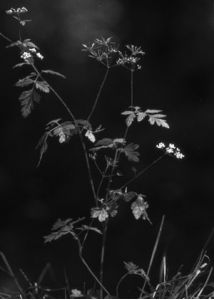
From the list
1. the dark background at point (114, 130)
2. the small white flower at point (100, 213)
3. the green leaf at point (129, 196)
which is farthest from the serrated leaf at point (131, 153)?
the dark background at point (114, 130)

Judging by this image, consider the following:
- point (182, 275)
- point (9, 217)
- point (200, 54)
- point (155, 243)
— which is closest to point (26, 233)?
point (9, 217)

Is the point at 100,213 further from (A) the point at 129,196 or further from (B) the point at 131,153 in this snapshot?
(B) the point at 131,153

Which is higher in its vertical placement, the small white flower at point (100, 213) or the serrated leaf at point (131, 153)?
the serrated leaf at point (131, 153)

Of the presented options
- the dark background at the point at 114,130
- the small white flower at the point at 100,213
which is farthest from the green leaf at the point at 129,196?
the dark background at the point at 114,130

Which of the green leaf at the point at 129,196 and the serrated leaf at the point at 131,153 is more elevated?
the serrated leaf at the point at 131,153

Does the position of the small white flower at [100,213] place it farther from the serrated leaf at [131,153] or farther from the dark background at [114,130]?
the dark background at [114,130]

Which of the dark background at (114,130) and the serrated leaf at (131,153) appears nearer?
the serrated leaf at (131,153)

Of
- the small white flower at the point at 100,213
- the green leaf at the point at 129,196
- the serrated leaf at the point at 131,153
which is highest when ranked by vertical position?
the serrated leaf at the point at 131,153

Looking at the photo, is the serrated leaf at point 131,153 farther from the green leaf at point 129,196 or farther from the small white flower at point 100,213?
the small white flower at point 100,213

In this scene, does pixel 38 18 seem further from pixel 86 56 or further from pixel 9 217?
pixel 9 217

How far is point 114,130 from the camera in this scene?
2.75m

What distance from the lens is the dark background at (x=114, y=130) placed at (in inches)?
106

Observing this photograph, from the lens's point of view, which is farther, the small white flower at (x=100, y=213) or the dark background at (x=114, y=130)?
the dark background at (x=114, y=130)

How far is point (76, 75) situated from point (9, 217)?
0.77 metres
